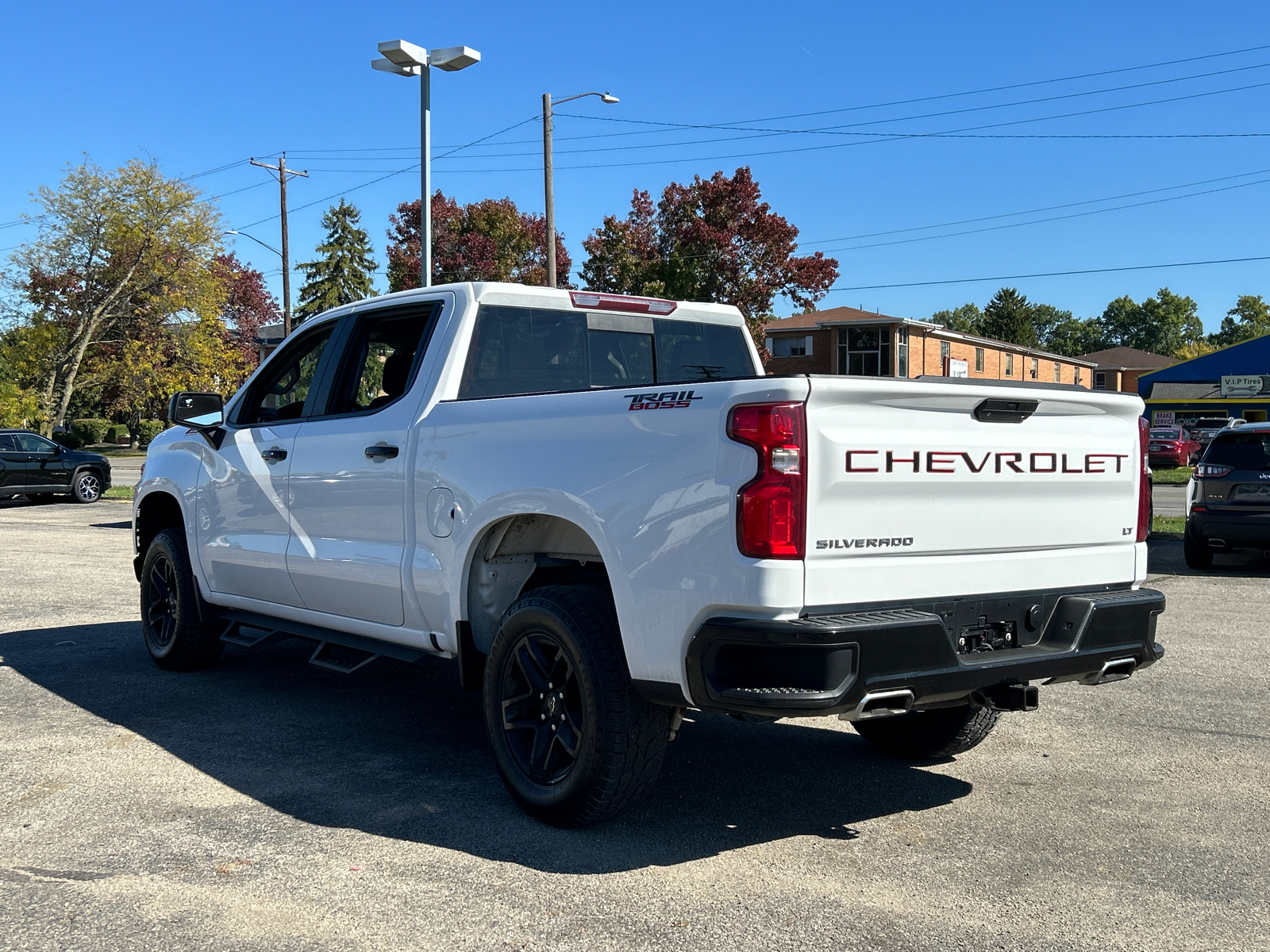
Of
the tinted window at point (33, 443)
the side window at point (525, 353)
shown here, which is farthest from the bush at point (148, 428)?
the side window at point (525, 353)

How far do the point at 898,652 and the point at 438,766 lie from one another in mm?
2384

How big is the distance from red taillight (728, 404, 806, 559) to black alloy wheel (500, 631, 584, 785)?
1.01 metres

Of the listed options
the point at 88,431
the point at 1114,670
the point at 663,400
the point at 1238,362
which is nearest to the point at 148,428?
the point at 88,431

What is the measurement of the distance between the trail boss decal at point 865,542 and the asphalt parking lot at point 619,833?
44.0 inches

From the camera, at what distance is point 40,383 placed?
39625 mm

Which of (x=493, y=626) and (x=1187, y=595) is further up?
(x=493, y=626)

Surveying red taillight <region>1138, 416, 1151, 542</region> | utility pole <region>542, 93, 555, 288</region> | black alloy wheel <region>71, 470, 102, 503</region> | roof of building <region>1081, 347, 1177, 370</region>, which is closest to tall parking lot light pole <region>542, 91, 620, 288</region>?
utility pole <region>542, 93, 555, 288</region>

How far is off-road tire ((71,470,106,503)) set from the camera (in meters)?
24.0

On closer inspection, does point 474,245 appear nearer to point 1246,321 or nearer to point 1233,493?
point 1233,493

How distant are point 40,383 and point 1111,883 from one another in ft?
138

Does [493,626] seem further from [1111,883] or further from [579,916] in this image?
Result: [1111,883]

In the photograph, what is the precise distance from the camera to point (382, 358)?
228 inches

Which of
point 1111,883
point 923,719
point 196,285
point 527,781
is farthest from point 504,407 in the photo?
point 196,285

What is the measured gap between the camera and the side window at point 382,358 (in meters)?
5.45
